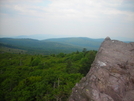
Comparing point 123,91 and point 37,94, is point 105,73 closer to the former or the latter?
point 123,91

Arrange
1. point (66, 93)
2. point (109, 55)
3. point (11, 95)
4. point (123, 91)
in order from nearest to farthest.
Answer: point (123, 91)
point (109, 55)
point (66, 93)
point (11, 95)

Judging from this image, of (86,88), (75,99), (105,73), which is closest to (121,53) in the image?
(105,73)

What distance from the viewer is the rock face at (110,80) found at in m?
8.20

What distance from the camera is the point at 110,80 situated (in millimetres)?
8883

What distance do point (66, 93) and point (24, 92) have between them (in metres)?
9.53

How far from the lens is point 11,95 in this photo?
23.2 m

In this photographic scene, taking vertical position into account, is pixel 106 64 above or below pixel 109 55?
below

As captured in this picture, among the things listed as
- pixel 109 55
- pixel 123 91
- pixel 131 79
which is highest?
pixel 109 55

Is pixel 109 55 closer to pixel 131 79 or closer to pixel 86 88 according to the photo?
pixel 131 79

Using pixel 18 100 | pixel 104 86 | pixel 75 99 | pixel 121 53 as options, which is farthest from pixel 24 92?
pixel 121 53

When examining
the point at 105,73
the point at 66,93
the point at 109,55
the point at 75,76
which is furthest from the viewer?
the point at 75,76

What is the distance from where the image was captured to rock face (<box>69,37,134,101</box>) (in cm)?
820

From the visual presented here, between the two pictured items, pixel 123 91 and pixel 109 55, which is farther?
pixel 109 55

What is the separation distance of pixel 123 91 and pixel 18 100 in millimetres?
19858
